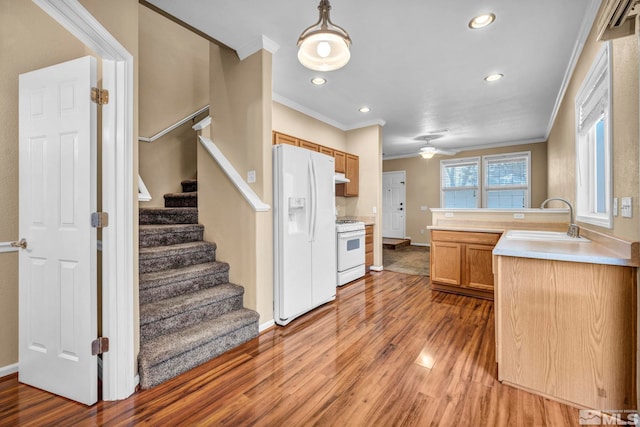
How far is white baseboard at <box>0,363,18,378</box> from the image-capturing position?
1.87 metres

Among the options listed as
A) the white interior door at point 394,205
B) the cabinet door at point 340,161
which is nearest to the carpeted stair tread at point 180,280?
the cabinet door at point 340,161

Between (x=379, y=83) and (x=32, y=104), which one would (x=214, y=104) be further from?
(x=379, y=83)

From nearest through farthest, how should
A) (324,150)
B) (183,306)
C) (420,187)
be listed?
(183,306)
(324,150)
(420,187)

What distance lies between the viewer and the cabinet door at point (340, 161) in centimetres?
471

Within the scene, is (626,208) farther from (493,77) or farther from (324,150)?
(324,150)

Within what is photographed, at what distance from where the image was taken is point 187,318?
7.25 ft

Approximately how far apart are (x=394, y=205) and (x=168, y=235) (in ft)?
22.8

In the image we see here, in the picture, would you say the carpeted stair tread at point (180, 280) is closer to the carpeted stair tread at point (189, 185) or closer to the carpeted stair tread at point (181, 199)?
the carpeted stair tread at point (181, 199)

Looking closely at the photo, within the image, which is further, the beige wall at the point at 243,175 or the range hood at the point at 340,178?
the range hood at the point at 340,178

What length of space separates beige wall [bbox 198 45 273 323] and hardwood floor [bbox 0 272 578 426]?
621 millimetres

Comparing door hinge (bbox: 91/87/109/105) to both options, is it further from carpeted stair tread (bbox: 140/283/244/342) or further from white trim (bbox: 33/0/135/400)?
carpeted stair tread (bbox: 140/283/244/342)

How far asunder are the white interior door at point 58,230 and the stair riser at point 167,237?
0.90 metres

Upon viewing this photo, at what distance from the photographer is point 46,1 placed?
Result: 1.32m

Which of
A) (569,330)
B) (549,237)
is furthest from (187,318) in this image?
(549,237)
